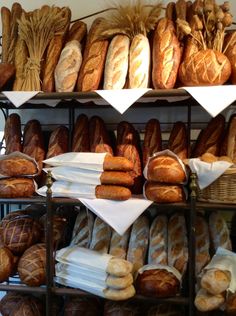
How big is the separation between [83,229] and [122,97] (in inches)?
26.3

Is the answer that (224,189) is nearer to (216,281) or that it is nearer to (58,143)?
(216,281)

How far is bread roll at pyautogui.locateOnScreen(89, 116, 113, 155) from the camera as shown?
1613 millimetres

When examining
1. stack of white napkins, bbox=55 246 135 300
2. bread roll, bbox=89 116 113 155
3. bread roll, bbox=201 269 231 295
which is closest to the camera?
bread roll, bbox=201 269 231 295

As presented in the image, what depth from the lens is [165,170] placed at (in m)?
1.38

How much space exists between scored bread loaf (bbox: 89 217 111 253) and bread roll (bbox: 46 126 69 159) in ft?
→ 1.21

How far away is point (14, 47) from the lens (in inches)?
66.1

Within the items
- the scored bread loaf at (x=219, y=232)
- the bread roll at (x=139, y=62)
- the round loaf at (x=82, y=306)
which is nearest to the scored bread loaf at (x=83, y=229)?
the round loaf at (x=82, y=306)

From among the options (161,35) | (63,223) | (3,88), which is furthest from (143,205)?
(3,88)

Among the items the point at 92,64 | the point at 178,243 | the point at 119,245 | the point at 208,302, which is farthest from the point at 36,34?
the point at 208,302

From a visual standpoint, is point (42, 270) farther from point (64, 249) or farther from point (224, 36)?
point (224, 36)

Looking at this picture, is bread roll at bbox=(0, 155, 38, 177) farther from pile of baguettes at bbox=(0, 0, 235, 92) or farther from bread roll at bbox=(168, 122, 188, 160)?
bread roll at bbox=(168, 122, 188, 160)

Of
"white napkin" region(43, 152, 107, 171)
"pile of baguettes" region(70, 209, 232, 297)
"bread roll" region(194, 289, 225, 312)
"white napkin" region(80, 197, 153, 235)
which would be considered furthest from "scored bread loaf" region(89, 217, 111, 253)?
"bread roll" region(194, 289, 225, 312)

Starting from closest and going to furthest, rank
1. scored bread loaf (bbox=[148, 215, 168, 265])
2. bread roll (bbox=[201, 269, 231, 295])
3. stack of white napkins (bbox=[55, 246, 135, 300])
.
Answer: bread roll (bbox=[201, 269, 231, 295]) → stack of white napkins (bbox=[55, 246, 135, 300]) → scored bread loaf (bbox=[148, 215, 168, 265])

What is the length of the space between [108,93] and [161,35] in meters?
0.35
